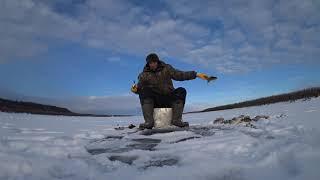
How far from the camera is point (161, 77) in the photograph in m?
8.19

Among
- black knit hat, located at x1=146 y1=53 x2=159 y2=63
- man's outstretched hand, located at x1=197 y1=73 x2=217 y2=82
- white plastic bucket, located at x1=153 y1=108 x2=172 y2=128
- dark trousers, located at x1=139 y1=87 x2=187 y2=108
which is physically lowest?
white plastic bucket, located at x1=153 y1=108 x2=172 y2=128

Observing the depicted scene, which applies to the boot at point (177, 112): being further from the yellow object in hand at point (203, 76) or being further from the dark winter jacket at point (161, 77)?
the yellow object in hand at point (203, 76)

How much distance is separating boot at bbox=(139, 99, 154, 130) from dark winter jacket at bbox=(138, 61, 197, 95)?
34 cm

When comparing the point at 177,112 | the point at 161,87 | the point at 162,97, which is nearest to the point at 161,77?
the point at 161,87

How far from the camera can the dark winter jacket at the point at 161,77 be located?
8.16m

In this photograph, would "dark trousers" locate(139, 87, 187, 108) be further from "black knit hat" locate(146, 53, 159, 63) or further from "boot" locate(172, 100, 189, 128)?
"black knit hat" locate(146, 53, 159, 63)

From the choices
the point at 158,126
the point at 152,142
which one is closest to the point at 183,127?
the point at 158,126

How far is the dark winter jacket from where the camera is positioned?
26.8 feet

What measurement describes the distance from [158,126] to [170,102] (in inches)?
22.4

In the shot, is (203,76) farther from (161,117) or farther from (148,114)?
(148,114)

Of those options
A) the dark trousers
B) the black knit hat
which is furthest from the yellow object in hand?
the black knit hat

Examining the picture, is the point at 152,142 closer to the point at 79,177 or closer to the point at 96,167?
the point at 96,167

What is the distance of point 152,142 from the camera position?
5.58 metres

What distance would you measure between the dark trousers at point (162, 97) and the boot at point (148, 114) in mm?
72
